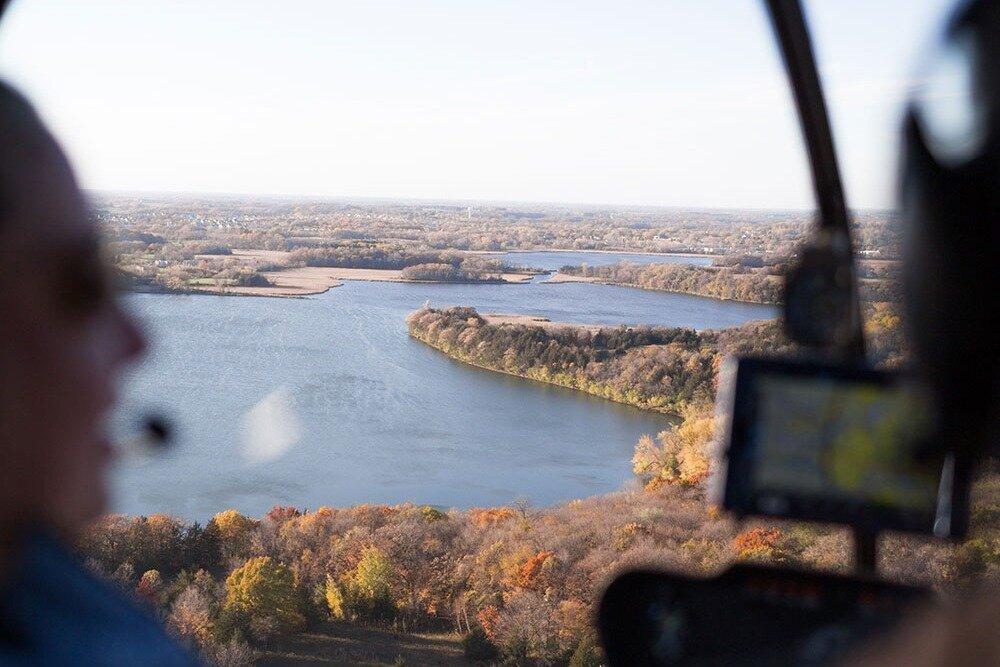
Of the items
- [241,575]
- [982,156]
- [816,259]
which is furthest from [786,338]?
[241,575]

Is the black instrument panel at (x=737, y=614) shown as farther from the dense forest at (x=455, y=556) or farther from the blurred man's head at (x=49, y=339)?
the dense forest at (x=455, y=556)

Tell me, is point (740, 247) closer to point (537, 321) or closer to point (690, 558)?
point (537, 321)

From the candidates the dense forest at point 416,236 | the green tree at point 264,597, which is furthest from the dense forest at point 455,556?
the dense forest at point 416,236

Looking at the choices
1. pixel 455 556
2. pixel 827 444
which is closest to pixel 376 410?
pixel 455 556

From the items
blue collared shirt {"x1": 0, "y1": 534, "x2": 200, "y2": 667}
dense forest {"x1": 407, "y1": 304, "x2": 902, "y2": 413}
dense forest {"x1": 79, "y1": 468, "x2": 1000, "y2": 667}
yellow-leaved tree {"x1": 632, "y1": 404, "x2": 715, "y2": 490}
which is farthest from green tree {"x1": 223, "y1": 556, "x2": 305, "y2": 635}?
blue collared shirt {"x1": 0, "y1": 534, "x2": 200, "y2": 667}

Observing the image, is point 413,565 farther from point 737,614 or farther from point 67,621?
point 67,621
